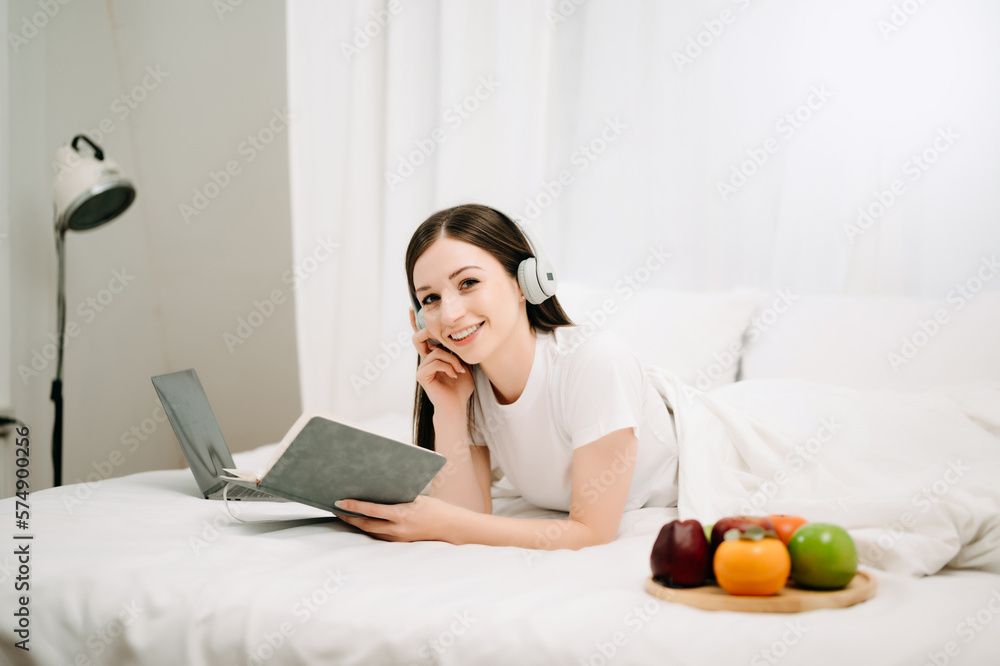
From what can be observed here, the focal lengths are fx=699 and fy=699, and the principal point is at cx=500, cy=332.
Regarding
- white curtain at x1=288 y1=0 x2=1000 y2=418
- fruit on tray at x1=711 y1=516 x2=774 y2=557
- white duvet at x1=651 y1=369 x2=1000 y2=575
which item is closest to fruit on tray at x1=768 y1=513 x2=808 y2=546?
fruit on tray at x1=711 y1=516 x2=774 y2=557

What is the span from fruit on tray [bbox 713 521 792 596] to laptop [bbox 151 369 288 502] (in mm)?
849

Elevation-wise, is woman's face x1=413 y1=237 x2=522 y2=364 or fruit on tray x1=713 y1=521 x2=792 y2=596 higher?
woman's face x1=413 y1=237 x2=522 y2=364

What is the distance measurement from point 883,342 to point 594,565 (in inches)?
42.0

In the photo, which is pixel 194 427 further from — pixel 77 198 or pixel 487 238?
pixel 77 198

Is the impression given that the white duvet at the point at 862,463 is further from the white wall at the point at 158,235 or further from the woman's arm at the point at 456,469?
the white wall at the point at 158,235

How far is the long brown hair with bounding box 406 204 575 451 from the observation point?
1238 millimetres

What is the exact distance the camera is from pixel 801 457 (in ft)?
4.07

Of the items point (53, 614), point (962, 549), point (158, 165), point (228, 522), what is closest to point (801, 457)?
point (962, 549)

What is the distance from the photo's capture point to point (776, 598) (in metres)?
0.73

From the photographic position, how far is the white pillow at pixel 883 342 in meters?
1.52

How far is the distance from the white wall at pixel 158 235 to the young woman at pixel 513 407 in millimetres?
1726

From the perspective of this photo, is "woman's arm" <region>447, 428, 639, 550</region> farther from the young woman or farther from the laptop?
the laptop

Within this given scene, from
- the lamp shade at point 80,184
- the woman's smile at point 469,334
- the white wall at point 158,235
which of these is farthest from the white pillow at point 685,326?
the white wall at point 158,235

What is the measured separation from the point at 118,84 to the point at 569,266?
187 cm
